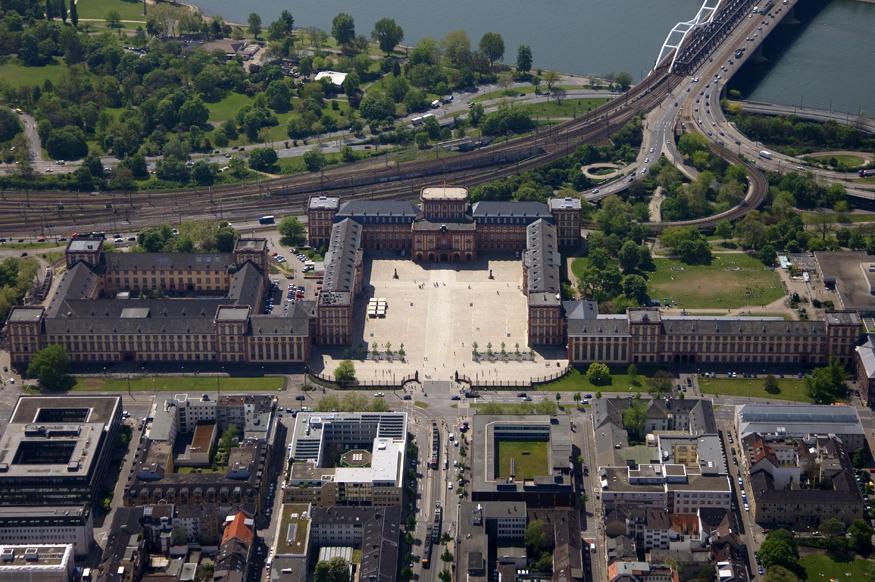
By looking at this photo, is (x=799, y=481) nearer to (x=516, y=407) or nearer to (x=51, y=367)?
(x=516, y=407)

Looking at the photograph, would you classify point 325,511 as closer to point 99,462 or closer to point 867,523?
point 99,462

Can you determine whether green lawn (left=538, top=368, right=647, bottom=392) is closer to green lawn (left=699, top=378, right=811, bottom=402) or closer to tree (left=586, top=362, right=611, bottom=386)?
tree (left=586, top=362, right=611, bottom=386)

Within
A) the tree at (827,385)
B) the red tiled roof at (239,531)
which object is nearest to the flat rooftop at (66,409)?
the red tiled roof at (239,531)

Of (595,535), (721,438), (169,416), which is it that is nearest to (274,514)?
(169,416)

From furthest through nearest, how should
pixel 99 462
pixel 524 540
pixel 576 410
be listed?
pixel 576 410 → pixel 99 462 → pixel 524 540

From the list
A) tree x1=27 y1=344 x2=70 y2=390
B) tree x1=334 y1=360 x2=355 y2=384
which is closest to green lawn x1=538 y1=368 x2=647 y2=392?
tree x1=334 y1=360 x2=355 y2=384

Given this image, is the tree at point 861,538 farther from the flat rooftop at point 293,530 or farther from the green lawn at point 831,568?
the flat rooftop at point 293,530
